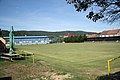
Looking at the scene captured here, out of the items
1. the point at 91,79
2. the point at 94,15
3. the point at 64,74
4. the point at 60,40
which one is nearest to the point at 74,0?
the point at 94,15

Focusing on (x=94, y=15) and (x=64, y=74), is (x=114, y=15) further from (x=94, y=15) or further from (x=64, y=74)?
(x=64, y=74)

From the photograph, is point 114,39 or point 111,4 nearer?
point 111,4

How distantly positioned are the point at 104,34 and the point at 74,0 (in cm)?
13305

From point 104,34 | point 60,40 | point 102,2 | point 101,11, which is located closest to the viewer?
point 102,2

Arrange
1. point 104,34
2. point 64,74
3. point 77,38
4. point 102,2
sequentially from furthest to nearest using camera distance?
point 104,34, point 77,38, point 64,74, point 102,2

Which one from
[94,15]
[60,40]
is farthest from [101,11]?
[60,40]

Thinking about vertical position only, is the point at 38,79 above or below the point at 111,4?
below

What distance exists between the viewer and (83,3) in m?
7.24

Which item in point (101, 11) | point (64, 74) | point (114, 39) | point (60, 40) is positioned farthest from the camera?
point (60, 40)

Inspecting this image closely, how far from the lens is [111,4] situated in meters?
7.32

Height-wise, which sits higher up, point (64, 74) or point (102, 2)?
point (102, 2)

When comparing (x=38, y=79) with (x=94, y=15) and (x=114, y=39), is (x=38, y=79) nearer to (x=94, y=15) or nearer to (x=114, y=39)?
(x=94, y=15)

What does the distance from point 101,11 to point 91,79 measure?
4768mm

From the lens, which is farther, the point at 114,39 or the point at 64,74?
the point at 114,39
